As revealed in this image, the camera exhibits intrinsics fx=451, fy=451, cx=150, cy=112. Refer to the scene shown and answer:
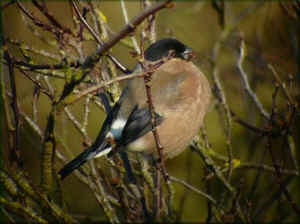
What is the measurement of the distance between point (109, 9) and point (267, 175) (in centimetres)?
298

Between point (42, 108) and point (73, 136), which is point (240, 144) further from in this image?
point (42, 108)

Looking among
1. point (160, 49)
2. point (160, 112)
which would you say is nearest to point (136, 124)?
point (160, 112)

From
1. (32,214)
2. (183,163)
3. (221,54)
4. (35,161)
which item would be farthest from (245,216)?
(221,54)

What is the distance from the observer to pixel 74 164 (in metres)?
2.61

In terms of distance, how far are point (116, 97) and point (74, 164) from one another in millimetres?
713

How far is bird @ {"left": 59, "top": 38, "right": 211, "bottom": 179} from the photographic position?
9.85 ft

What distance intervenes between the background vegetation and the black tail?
88 millimetres

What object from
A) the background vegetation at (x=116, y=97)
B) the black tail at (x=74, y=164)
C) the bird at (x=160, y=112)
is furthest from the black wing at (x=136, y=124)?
the black tail at (x=74, y=164)

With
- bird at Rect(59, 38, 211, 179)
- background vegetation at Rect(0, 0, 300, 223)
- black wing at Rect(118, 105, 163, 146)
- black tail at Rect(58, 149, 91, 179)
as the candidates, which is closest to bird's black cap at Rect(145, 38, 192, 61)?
bird at Rect(59, 38, 211, 179)

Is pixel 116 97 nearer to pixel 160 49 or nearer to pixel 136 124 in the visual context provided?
pixel 136 124

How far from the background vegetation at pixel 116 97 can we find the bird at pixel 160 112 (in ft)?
0.43

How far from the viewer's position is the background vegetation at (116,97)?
215 centimetres

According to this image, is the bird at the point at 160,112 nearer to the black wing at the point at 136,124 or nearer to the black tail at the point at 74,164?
the black wing at the point at 136,124

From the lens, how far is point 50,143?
191 cm
